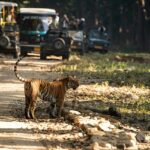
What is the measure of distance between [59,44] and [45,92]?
20974 millimetres

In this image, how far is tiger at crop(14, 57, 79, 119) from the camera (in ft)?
45.5

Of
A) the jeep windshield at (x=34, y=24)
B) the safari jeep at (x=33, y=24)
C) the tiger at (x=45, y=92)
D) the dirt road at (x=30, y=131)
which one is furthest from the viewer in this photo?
the jeep windshield at (x=34, y=24)

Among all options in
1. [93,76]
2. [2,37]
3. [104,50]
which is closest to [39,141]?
[93,76]

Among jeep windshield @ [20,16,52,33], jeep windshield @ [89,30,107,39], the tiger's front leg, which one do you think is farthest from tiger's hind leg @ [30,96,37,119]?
jeep windshield @ [89,30,107,39]

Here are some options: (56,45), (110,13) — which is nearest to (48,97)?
(56,45)

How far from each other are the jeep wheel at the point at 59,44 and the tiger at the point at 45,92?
807 inches

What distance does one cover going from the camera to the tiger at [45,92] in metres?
13.9

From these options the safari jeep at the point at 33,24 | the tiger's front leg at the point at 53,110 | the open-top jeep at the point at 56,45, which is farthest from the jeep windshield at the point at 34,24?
the tiger's front leg at the point at 53,110

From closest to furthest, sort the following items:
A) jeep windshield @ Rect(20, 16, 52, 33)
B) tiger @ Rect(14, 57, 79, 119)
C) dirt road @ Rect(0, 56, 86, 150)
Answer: dirt road @ Rect(0, 56, 86, 150), tiger @ Rect(14, 57, 79, 119), jeep windshield @ Rect(20, 16, 52, 33)

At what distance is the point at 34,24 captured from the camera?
3862cm

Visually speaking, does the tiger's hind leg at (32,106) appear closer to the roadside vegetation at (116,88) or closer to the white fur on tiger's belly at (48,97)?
the white fur on tiger's belly at (48,97)

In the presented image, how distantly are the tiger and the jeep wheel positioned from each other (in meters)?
20.5

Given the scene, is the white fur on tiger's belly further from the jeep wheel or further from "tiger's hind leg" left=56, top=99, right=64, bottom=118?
the jeep wheel

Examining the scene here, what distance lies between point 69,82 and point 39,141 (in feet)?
9.65
